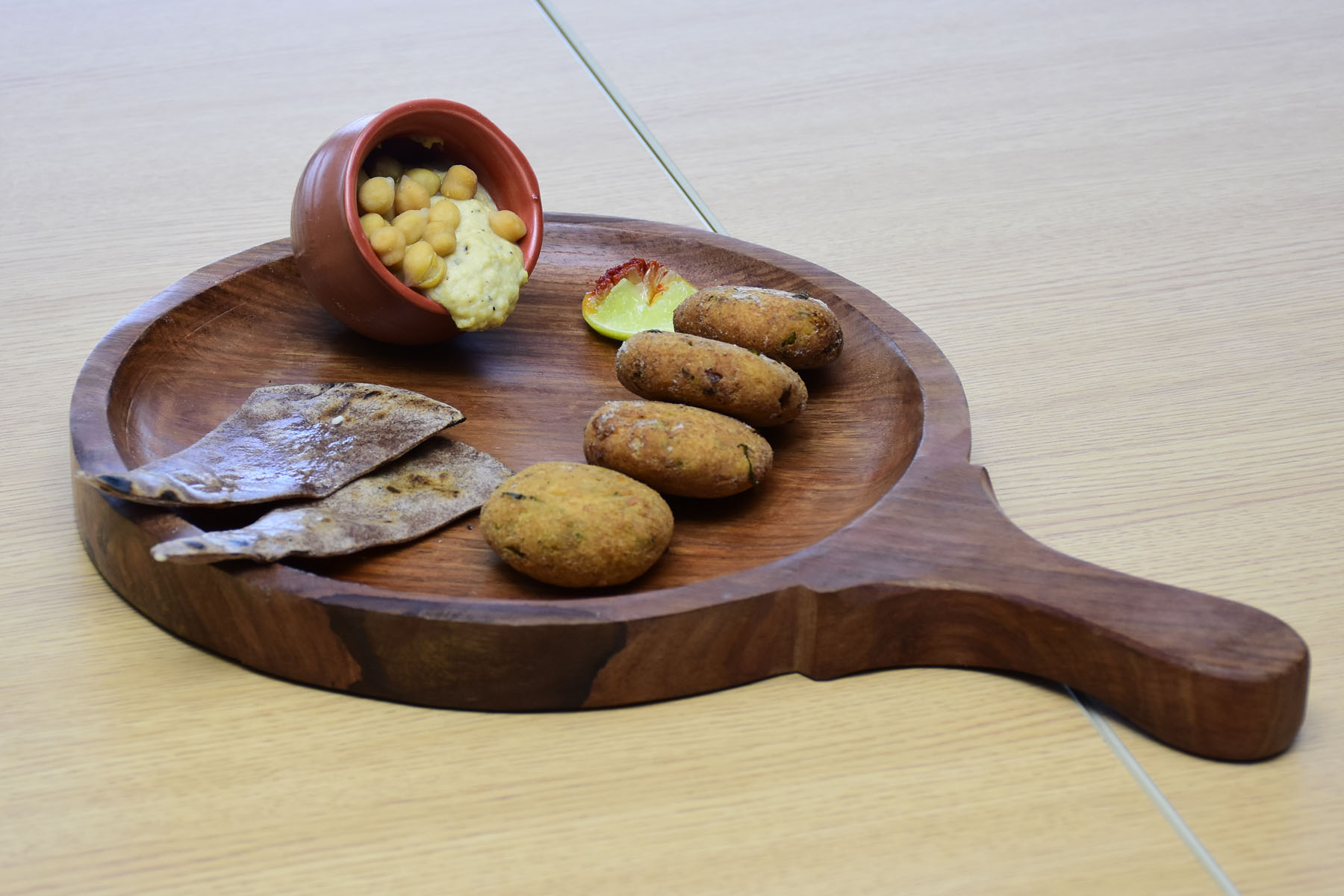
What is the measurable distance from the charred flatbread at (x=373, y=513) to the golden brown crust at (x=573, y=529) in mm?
81

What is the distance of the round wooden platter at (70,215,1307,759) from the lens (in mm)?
803

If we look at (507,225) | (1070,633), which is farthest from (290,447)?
(1070,633)

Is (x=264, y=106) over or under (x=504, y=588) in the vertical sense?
over

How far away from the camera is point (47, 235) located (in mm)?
1519

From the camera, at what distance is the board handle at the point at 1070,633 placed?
0.78 metres

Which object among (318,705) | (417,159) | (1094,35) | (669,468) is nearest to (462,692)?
(318,705)

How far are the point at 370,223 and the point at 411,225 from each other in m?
0.04

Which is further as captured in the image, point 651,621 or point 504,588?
point 504,588

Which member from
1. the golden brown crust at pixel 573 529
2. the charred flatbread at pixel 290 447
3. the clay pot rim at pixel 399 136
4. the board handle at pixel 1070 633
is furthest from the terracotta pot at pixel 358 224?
the board handle at pixel 1070 633

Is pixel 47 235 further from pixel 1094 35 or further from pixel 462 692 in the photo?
pixel 1094 35

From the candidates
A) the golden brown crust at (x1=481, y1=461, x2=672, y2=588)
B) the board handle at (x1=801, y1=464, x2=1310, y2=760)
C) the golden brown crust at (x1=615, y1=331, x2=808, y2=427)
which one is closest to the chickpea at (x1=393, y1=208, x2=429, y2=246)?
the golden brown crust at (x1=615, y1=331, x2=808, y2=427)

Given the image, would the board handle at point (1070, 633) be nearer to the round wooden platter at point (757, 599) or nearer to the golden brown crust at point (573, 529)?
the round wooden platter at point (757, 599)

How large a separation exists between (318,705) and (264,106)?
49.4 inches

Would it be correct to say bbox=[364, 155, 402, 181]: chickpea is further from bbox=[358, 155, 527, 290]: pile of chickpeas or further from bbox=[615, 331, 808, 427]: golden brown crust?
bbox=[615, 331, 808, 427]: golden brown crust
